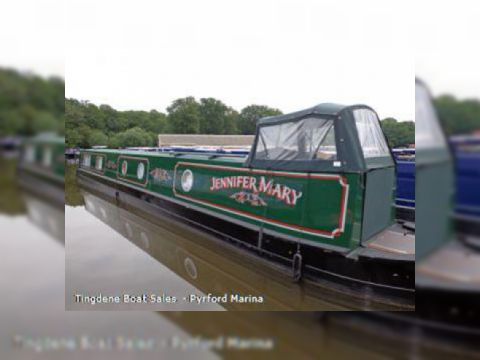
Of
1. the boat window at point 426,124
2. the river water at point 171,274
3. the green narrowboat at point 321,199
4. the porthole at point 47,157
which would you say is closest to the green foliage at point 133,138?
the river water at point 171,274

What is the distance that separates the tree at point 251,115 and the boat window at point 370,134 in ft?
2.40

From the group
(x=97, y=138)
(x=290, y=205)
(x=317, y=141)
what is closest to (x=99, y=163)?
(x=97, y=138)

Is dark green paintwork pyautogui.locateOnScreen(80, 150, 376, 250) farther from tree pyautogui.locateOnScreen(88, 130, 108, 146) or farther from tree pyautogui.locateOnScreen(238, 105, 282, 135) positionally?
tree pyautogui.locateOnScreen(88, 130, 108, 146)

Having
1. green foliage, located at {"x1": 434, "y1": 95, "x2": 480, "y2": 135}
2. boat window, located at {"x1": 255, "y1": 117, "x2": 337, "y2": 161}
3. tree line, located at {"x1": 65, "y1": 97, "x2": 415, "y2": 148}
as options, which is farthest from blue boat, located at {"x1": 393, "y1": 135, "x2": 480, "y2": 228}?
boat window, located at {"x1": 255, "y1": 117, "x2": 337, "y2": 161}

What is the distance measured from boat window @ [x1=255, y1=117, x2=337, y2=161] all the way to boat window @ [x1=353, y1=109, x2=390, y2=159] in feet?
1.15

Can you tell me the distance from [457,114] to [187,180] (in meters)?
3.13

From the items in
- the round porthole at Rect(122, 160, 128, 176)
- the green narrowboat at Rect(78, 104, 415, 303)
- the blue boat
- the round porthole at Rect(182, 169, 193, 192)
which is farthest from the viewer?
the round porthole at Rect(122, 160, 128, 176)

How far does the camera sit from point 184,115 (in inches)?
104

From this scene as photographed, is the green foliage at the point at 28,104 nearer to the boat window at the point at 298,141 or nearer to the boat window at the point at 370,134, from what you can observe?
the boat window at the point at 298,141

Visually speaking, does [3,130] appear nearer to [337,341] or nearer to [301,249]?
[337,341]

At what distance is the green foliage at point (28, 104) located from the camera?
1284 mm

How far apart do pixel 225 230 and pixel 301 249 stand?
3.29 ft

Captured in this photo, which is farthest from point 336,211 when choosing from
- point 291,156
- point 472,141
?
point 472,141

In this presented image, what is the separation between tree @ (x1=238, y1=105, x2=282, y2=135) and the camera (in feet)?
9.03
